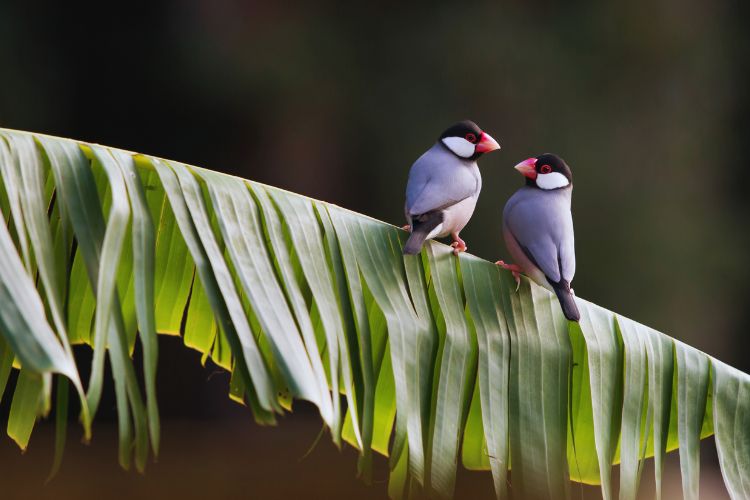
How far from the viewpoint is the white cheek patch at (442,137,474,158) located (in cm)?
A: 204

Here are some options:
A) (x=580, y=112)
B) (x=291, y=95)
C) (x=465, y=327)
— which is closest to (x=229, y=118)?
(x=291, y=95)

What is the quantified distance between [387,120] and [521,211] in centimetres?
280

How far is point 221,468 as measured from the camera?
4.39 m

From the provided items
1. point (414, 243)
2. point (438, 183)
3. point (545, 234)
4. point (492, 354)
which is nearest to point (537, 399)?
point (492, 354)

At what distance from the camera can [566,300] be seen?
5.04 ft

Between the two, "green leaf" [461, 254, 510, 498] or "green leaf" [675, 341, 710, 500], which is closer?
"green leaf" [461, 254, 510, 498]

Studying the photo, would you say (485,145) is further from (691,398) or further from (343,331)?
(343,331)

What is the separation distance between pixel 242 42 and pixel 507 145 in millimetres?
1356

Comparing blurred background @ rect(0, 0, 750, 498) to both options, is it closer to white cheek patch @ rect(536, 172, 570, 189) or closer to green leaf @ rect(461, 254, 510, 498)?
white cheek patch @ rect(536, 172, 570, 189)

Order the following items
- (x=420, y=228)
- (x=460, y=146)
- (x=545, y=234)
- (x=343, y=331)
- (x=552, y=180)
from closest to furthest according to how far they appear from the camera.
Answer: (x=343, y=331), (x=420, y=228), (x=545, y=234), (x=552, y=180), (x=460, y=146)

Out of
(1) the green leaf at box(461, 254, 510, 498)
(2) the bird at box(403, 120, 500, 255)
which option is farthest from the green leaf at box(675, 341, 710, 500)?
(2) the bird at box(403, 120, 500, 255)

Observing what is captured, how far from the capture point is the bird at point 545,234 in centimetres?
162

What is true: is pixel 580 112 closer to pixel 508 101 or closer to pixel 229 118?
pixel 508 101

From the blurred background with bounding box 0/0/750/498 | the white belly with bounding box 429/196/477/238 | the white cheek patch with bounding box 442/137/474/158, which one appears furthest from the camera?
the blurred background with bounding box 0/0/750/498
